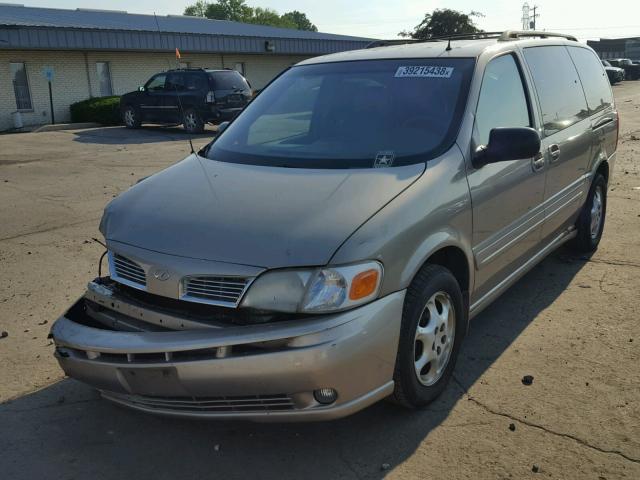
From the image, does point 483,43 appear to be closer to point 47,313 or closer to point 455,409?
point 455,409

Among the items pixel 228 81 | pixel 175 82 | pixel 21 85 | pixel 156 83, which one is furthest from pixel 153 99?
pixel 21 85

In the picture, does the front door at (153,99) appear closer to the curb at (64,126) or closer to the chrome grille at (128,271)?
the curb at (64,126)

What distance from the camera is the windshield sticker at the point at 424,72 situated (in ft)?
13.3

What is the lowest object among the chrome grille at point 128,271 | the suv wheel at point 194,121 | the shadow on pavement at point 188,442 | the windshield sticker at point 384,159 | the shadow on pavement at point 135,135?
the shadow on pavement at point 188,442

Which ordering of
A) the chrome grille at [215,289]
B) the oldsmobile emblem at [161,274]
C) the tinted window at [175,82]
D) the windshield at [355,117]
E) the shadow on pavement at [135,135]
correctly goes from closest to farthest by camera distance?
the chrome grille at [215,289] < the oldsmobile emblem at [161,274] < the windshield at [355,117] < the shadow on pavement at [135,135] < the tinted window at [175,82]

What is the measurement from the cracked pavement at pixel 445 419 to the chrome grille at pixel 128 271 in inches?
31.3

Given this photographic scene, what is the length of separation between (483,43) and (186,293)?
8.91 feet

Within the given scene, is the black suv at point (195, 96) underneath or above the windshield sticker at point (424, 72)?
underneath

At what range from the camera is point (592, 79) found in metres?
6.01

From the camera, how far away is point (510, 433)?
3260 millimetres

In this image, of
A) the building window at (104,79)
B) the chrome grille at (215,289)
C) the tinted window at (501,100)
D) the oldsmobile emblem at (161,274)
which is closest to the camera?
the chrome grille at (215,289)

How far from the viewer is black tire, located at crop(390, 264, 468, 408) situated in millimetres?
3121

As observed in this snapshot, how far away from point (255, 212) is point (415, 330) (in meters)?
0.96

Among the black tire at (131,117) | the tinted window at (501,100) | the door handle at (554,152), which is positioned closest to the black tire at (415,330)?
the tinted window at (501,100)
